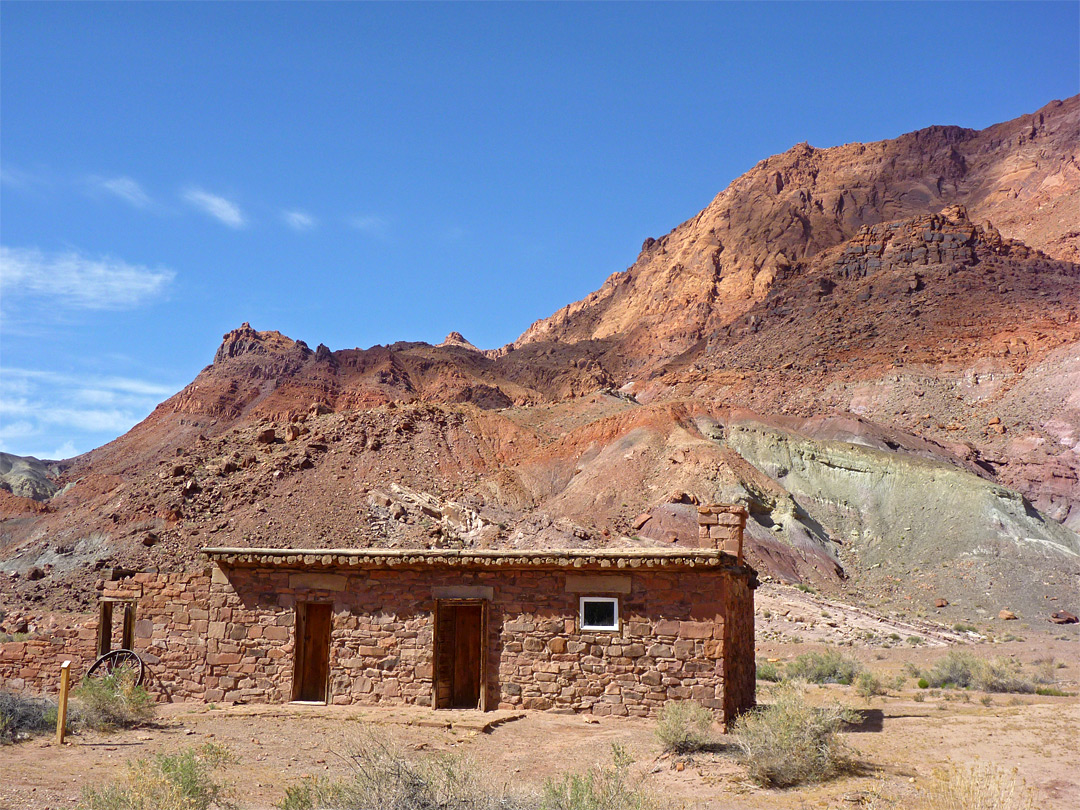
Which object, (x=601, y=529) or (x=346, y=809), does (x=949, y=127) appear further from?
(x=346, y=809)

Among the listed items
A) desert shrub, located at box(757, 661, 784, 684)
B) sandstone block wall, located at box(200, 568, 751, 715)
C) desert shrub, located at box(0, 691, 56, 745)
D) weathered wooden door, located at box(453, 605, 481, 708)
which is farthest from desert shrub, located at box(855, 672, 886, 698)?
desert shrub, located at box(0, 691, 56, 745)

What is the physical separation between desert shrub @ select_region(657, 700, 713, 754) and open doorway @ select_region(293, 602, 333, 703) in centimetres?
618

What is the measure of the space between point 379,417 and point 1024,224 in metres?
82.5

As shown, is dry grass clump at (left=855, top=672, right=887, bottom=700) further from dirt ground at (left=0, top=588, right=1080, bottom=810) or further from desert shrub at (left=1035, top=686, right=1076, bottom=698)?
desert shrub at (left=1035, top=686, right=1076, bottom=698)

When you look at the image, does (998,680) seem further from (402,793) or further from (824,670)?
(402,793)

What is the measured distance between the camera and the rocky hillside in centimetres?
4188

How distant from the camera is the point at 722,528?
16016 millimetres

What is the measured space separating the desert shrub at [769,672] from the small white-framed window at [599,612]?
8.63m

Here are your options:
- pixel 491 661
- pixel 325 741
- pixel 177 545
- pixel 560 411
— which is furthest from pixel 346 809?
pixel 560 411

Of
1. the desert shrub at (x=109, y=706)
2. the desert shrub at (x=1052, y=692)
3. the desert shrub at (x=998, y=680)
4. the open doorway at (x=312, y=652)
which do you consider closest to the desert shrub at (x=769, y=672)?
the desert shrub at (x=998, y=680)

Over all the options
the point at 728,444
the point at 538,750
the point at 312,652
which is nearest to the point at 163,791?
the point at 538,750

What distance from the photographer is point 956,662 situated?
958 inches

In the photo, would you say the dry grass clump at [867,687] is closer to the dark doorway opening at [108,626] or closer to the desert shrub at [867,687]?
the desert shrub at [867,687]

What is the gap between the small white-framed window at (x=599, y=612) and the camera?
15156mm
